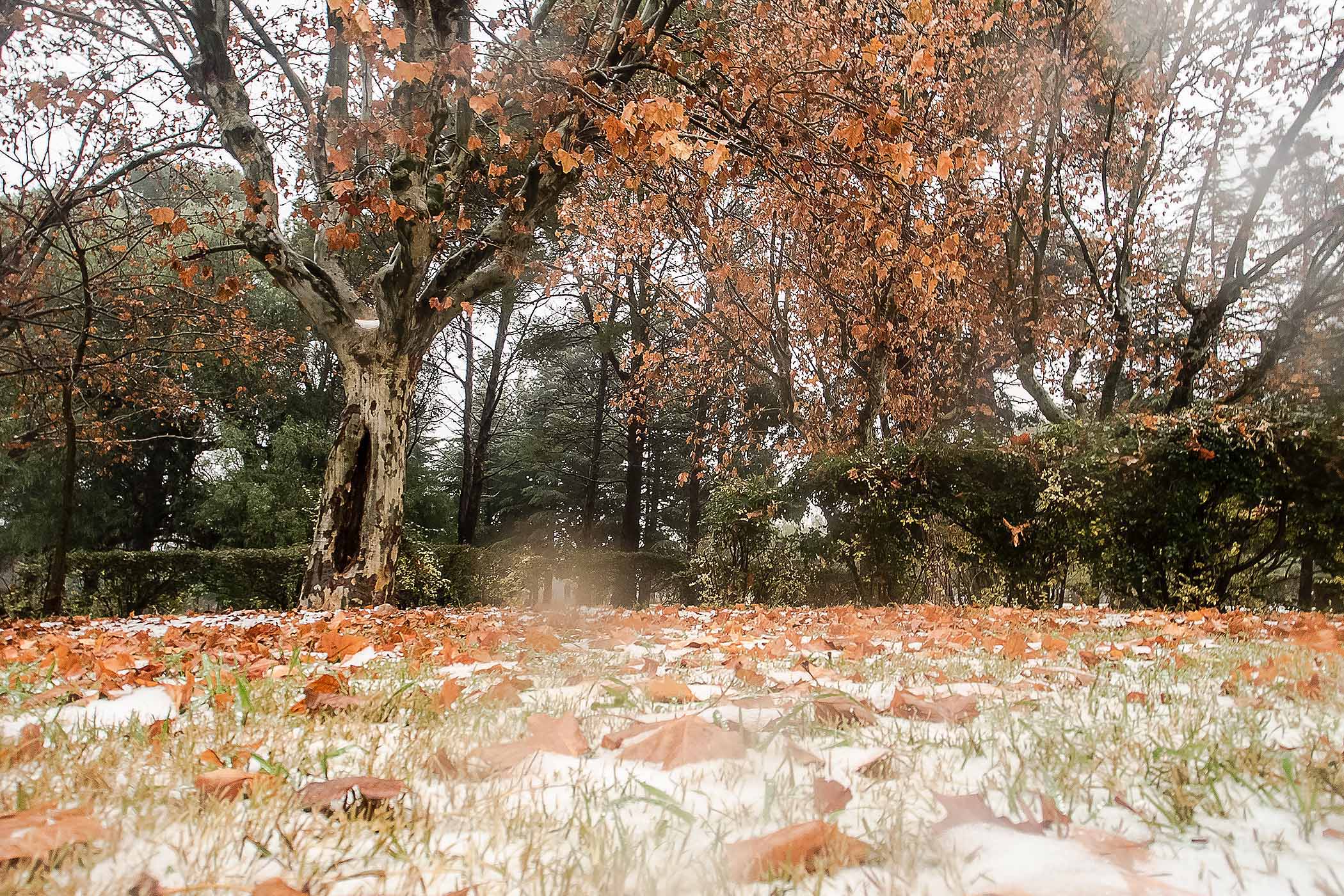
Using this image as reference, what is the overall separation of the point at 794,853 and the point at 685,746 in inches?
20.5

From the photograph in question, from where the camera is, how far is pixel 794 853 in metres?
1.00

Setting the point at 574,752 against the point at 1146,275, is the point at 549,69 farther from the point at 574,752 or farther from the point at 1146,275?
the point at 1146,275

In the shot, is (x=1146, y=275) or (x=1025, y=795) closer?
(x=1025, y=795)

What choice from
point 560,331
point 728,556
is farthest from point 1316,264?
point 560,331

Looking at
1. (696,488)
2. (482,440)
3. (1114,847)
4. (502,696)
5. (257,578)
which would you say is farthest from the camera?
(696,488)

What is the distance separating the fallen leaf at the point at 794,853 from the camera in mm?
984

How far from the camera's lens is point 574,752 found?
5.08 ft

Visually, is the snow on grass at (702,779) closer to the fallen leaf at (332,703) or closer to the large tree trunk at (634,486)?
the fallen leaf at (332,703)

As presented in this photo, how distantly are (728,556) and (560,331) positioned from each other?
1053 centimetres

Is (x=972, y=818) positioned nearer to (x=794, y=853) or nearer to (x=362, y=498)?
(x=794, y=853)

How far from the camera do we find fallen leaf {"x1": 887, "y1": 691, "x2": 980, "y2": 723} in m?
1.78

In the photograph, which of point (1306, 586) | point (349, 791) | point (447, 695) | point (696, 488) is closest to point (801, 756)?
point (349, 791)

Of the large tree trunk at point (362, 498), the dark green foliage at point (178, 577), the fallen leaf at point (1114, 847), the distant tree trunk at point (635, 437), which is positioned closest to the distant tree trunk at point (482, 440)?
the distant tree trunk at point (635, 437)

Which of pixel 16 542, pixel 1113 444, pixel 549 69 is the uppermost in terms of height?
pixel 549 69
